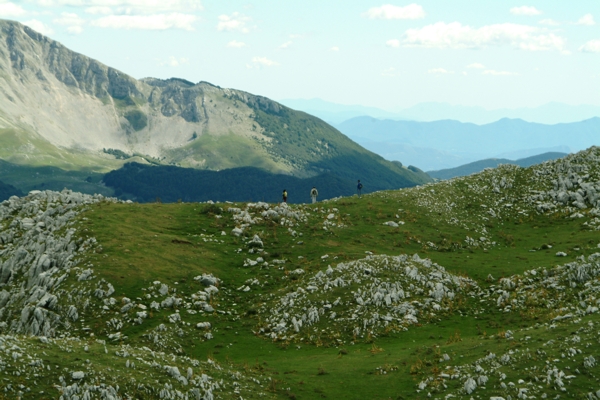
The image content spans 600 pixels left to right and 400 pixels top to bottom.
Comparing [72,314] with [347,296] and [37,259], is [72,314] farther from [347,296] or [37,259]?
[347,296]

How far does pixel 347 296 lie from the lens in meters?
45.2

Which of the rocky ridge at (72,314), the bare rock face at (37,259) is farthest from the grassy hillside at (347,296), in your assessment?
the bare rock face at (37,259)

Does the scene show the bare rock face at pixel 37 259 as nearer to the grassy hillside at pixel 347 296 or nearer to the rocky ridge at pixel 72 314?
the rocky ridge at pixel 72 314

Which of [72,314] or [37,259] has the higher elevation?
[37,259]

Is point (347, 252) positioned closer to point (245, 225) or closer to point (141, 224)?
point (245, 225)

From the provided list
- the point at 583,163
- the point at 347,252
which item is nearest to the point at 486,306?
the point at 347,252

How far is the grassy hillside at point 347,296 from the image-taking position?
94.2ft

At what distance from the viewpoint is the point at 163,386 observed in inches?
1017

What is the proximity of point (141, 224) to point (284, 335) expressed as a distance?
25815 mm

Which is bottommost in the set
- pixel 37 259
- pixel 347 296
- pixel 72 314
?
pixel 72 314

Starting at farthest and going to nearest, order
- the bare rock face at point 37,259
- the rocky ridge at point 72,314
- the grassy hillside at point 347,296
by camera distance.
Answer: the bare rock face at point 37,259
the grassy hillside at point 347,296
the rocky ridge at point 72,314

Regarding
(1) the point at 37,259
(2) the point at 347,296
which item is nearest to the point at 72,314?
(1) the point at 37,259

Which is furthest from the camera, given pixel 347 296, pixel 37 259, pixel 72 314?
pixel 37 259

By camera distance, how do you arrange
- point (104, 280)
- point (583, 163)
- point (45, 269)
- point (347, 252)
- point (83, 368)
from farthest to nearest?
point (583, 163), point (347, 252), point (45, 269), point (104, 280), point (83, 368)
